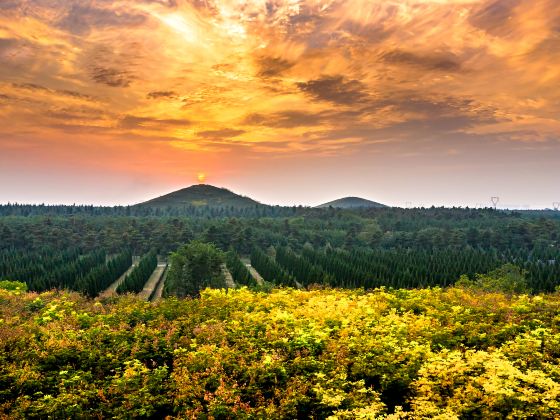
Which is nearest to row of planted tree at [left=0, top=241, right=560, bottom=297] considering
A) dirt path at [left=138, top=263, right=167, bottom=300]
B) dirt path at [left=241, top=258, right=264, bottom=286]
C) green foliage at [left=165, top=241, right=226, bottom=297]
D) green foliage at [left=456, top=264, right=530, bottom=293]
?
green foliage at [left=165, top=241, right=226, bottom=297]

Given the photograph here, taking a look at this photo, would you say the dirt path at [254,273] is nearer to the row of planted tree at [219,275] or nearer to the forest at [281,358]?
the row of planted tree at [219,275]

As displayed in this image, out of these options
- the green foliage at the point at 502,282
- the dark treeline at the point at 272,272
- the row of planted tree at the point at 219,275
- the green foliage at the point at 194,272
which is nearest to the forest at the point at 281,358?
the green foliage at the point at 502,282

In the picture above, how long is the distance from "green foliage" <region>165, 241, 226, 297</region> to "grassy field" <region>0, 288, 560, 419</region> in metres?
34.4

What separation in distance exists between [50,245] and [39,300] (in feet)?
331

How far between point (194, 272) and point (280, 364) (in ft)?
148

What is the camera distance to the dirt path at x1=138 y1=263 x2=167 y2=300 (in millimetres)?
63225

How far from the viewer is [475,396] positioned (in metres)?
12.4

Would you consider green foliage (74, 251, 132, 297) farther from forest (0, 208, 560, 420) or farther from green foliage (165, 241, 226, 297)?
forest (0, 208, 560, 420)

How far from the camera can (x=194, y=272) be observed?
57719 millimetres

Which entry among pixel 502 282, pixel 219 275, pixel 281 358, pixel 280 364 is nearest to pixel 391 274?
pixel 502 282

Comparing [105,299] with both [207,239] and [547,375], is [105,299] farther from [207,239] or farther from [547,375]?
[207,239]

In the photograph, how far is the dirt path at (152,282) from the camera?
63225 mm

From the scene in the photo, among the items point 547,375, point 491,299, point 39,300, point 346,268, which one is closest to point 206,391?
point 547,375

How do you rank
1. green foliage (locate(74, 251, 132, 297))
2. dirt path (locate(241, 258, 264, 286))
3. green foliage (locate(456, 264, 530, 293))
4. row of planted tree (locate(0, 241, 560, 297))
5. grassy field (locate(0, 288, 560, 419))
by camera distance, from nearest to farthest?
grassy field (locate(0, 288, 560, 419))
green foliage (locate(456, 264, 530, 293))
green foliage (locate(74, 251, 132, 297))
row of planted tree (locate(0, 241, 560, 297))
dirt path (locate(241, 258, 264, 286))
